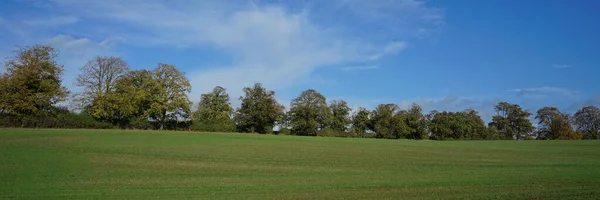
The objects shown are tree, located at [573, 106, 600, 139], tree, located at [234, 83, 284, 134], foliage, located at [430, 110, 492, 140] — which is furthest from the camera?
tree, located at [573, 106, 600, 139]

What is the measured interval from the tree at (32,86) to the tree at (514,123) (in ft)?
368

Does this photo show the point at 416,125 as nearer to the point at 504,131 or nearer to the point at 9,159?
the point at 504,131

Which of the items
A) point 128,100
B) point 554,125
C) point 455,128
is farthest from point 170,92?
point 554,125

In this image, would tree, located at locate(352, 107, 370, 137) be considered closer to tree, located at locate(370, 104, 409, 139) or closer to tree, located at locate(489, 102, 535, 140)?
tree, located at locate(370, 104, 409, 139)

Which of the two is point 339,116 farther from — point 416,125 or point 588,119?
point 588,119

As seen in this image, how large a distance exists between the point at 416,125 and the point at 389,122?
792 centimetres

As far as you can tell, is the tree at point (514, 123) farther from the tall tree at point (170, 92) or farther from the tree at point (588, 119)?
the tall tree at point (170, 92)

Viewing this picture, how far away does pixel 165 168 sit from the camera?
21203 millimetres

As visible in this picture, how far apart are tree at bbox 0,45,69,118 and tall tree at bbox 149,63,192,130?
17.6 metres

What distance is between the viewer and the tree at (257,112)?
315 ft

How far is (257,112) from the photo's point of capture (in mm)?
95000

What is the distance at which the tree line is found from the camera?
199 ft

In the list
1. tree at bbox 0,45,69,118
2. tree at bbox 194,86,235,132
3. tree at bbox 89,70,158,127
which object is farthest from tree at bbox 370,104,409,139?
tree at bbox 0,45,69,118

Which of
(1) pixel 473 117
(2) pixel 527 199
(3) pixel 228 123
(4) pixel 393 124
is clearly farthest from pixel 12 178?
(1) pixel 473 117
